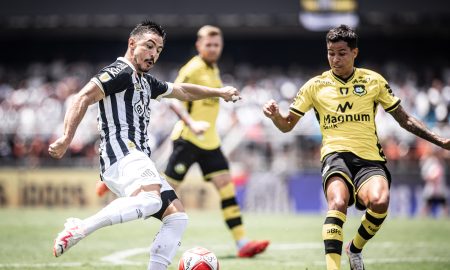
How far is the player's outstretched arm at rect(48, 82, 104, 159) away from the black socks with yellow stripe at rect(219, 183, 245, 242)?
13.8 ft

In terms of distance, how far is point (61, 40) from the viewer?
3136 cm

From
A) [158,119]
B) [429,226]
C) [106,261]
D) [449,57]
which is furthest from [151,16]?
[106,261]

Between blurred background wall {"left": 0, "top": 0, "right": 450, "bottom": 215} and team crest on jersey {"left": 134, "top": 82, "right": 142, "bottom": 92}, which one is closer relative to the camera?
team crest on jersey {"left": 134, "top": 82, "right": 142, "bottom": 92}

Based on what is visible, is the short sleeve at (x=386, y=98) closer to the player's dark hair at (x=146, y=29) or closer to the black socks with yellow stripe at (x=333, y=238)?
the black socks with yellow stripe at (x=333, y=238)

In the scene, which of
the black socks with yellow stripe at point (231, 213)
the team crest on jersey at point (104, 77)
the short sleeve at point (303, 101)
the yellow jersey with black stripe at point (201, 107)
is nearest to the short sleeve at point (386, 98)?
the short sleeve at point (303, 101)

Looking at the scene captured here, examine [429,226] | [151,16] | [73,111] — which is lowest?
[429,226]

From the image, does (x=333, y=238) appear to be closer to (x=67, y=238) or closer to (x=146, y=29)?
(x=67, y=238)

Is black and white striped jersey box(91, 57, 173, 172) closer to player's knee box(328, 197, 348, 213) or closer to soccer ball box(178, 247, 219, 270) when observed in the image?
soccer ball box(178, 247, 219, 270)

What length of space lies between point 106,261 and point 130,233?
12.6 ft

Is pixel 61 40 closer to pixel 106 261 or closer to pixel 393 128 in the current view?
pixel 393 128

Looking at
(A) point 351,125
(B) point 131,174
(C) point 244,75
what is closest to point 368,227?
(A) point 351,125

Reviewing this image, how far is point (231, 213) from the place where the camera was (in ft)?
32.1

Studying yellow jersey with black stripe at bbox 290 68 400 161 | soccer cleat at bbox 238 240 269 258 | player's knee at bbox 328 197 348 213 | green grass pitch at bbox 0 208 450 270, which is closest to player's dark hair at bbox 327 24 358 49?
yellow jersey with black stripe at bbox 290 68 400 161

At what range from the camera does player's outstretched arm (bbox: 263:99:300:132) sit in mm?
6934
